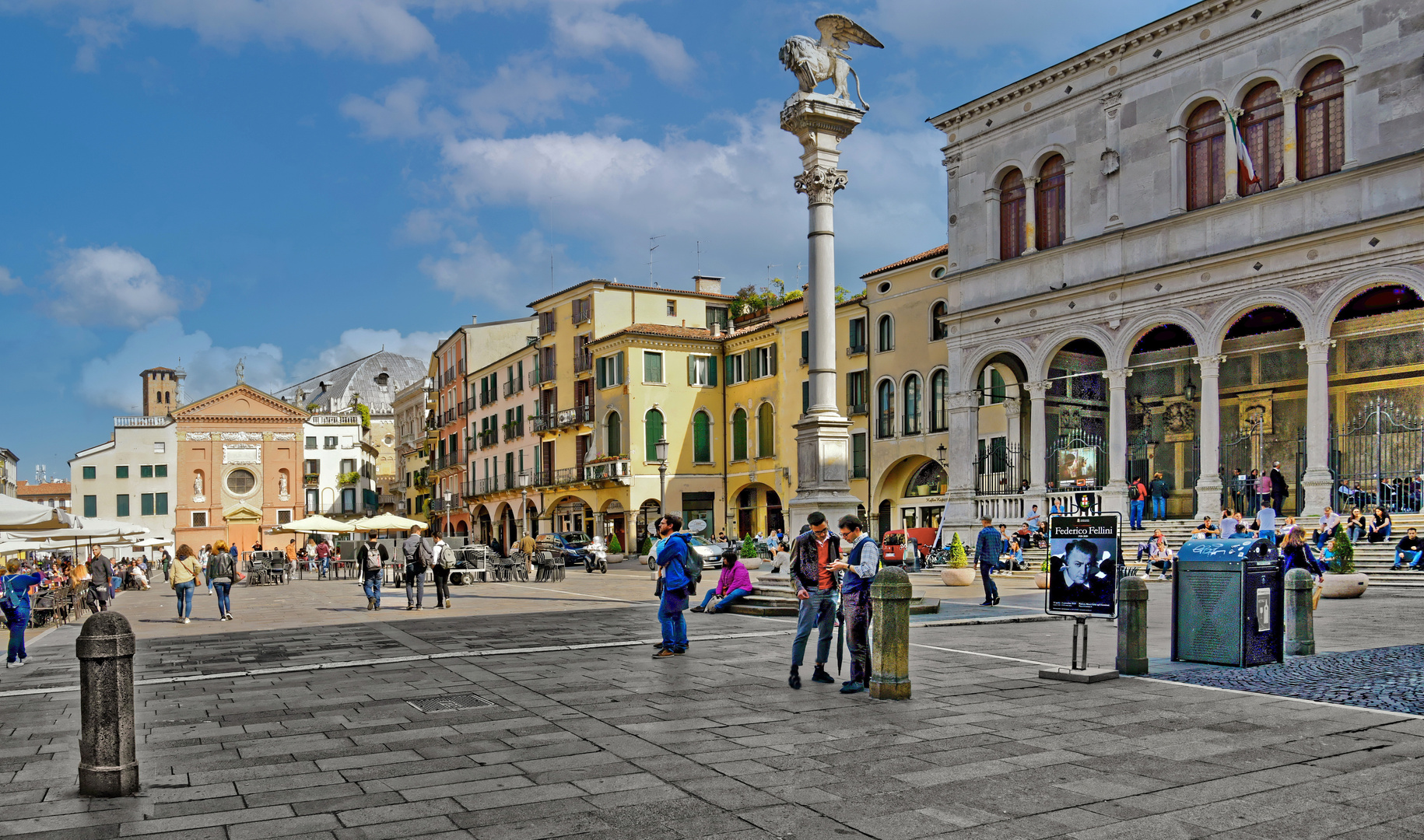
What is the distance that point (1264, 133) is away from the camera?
27.0m

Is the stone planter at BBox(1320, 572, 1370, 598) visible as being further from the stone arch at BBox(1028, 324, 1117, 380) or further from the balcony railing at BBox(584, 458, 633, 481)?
the balcony railing at BBox(584, 458, 633, 481)

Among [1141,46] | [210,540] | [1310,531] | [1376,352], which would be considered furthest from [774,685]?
[210,540]

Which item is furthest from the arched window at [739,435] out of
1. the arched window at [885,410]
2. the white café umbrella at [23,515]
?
the white café umbrella at [23,515]

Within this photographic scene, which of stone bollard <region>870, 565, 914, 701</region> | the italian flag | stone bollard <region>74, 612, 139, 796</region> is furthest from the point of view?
the italian flag

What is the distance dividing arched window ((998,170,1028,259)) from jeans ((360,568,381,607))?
68.2ft

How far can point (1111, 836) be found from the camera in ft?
17.0

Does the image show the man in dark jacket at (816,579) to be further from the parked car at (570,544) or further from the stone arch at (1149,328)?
the parked car at (570,544)

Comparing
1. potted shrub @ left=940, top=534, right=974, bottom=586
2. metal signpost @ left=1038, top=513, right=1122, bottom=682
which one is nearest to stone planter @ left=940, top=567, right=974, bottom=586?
potted shrub @ left=940, top=534, right=974, bottom=586

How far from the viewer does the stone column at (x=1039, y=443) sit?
103ft

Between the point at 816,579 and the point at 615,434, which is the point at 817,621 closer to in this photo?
the point at 816,579

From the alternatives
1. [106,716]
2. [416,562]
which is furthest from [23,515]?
[106,716]

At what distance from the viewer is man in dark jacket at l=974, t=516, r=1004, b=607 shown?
60.6 feet

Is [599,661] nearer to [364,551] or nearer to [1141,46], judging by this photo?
[364,551]

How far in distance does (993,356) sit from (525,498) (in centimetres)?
3220
